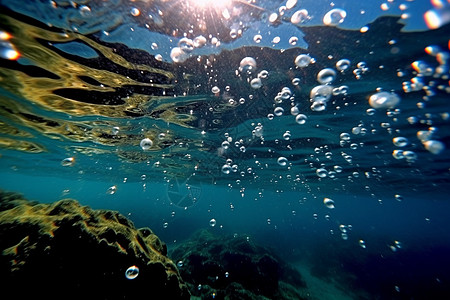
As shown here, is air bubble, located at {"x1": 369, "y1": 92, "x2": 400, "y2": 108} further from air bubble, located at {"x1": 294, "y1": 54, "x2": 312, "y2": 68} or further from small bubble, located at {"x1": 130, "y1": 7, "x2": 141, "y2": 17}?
small bubble, located at {"x1": 130, "y1": 7, "x2": 141, "y2": 17}

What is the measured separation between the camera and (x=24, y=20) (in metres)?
6.05

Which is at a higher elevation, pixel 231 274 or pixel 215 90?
pixel 215 90

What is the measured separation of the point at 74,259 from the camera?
4.04m

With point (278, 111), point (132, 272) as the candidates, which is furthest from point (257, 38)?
point (132, 272)

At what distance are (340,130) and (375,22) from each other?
8113 mm

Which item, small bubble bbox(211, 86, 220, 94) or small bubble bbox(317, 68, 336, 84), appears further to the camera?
small bubble bbox(211, 86, 220, 94)

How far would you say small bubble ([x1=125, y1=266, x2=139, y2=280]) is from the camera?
449cm

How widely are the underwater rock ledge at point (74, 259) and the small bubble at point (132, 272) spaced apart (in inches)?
2.4

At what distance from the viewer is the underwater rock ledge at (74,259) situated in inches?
146

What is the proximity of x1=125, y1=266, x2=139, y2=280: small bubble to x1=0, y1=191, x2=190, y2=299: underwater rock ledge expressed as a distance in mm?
62

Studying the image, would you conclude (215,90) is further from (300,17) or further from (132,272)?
(132,272)

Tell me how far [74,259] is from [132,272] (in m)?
1.17

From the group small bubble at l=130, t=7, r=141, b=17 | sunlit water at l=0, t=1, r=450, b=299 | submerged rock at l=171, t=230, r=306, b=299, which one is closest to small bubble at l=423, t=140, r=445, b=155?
sunlit water at l=0, t=1, r=450, b=299

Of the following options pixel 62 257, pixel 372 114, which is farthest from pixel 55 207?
pixel 372 114
